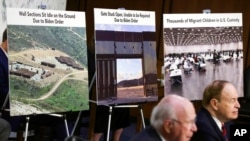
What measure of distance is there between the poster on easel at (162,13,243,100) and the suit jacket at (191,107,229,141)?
198cm

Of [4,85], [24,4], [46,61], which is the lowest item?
[4,85]

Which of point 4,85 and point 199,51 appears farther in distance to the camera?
point 199,51

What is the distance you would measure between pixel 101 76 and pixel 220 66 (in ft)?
4.94

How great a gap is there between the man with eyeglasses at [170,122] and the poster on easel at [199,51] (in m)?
2.49

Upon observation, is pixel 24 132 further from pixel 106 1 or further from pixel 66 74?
pixel 106 1

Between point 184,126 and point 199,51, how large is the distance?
2822 mm

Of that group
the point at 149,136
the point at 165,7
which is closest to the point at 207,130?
Result: the point at 149,136

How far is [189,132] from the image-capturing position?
230cm

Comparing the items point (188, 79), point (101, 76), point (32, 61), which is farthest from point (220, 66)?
point (32, 61)

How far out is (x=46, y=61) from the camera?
3984 mm

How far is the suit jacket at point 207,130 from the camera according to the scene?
266 cm

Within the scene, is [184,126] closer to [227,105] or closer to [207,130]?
[207,130]

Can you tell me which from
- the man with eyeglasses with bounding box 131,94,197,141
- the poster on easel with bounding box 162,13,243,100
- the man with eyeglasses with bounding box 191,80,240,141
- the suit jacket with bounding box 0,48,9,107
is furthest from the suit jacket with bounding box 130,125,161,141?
the poster on easel with bounding box 162,13,243,100

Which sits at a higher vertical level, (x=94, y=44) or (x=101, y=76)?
(x=94, y=44)
